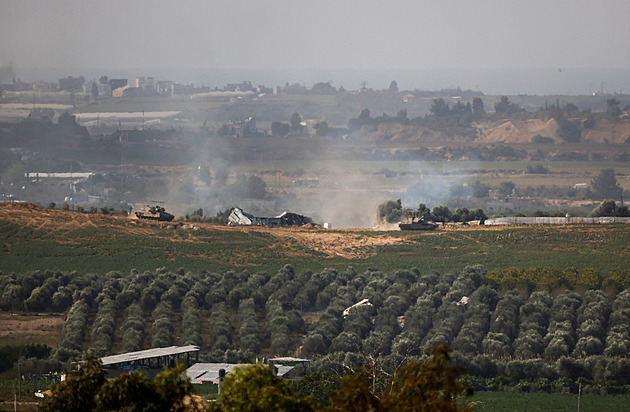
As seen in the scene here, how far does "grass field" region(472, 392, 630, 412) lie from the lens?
58062mm

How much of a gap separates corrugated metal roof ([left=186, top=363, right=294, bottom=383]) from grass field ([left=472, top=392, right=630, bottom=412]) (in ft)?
31.4

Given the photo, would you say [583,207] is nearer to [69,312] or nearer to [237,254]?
[237,254]

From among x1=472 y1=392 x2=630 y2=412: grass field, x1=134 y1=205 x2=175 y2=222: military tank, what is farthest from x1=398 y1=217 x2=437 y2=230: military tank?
x1=472 y1=392 x2=630 y2=412: grass field

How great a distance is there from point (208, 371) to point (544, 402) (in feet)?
54.1

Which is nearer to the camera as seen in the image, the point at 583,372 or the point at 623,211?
the point at 583,372

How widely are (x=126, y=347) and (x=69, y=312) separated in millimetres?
9062

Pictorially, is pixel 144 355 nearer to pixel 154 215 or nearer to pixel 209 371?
pixel 209 371

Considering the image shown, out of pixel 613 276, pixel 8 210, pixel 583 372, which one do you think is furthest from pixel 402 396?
pixel 8 210

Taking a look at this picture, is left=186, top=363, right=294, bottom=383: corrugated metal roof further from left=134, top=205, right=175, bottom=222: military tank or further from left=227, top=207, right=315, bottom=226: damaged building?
left=227, top=207, right=315, bottom=226: damaged building

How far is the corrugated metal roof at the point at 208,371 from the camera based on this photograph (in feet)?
190

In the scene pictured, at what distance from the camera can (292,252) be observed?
97250 mm

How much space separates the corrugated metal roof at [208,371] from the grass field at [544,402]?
9581 millimetres

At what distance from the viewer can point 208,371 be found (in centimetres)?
5994

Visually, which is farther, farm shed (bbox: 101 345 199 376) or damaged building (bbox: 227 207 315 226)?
damaged building (bbox: 227 207 315 226)
